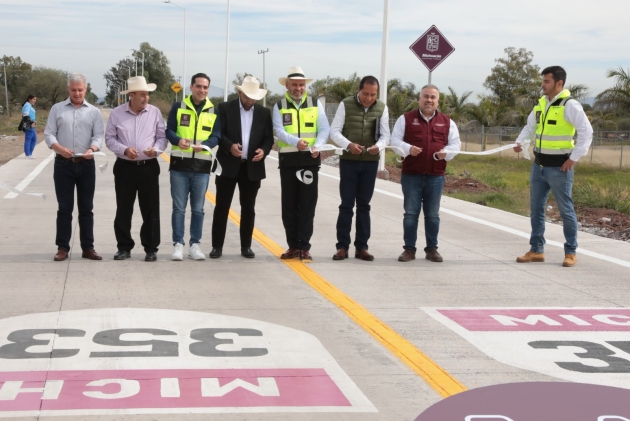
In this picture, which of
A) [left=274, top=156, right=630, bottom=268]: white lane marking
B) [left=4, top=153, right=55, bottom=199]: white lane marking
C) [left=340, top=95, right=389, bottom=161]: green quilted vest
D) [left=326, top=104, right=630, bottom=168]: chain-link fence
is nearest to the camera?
[left=340, top=95, right=389, bottom=161]: green quilted vest

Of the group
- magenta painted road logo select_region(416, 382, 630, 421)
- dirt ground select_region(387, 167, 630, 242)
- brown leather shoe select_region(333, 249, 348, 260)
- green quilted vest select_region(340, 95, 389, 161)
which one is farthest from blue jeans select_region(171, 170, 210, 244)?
dirt ground select_region(387, 167, 630, 242)

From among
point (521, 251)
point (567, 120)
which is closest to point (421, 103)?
point (567, 120)

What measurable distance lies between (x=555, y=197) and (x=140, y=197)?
15.0 ft

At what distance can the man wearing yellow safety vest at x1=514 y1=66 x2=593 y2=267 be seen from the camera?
9711mm

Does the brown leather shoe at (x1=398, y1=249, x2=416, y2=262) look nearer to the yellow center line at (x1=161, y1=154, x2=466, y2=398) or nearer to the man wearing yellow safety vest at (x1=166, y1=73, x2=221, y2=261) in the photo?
the yellow center line at (x1=161, y1=154, x2=466, y2=398)

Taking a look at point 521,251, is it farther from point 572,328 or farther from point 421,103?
point 572,328

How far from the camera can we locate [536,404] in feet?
17.4

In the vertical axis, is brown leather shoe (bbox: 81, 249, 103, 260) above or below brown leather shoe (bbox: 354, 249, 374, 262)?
below

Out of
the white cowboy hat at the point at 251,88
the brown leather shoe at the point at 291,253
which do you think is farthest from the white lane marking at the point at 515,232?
the white cowboy hat at the point at 251,88

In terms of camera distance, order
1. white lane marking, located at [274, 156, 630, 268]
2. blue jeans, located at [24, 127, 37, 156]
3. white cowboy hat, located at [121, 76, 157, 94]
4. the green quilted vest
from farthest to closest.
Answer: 1. blue jeans, located at [24, 127, 37, 156]
2. white lane marking, located at [274, 156, 630, 268]
3. the green quilted vest
4. white cowboy hat, located at [121, 76, 157, 94]

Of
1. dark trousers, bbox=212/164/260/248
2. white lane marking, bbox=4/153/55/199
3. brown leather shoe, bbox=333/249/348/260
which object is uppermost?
dark trousers, bbox=212/164/260/248

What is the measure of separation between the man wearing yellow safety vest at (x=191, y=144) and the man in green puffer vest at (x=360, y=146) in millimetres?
1350

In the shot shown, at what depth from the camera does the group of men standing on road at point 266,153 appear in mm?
9539

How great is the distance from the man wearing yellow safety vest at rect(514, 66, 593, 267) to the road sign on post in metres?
9.23
